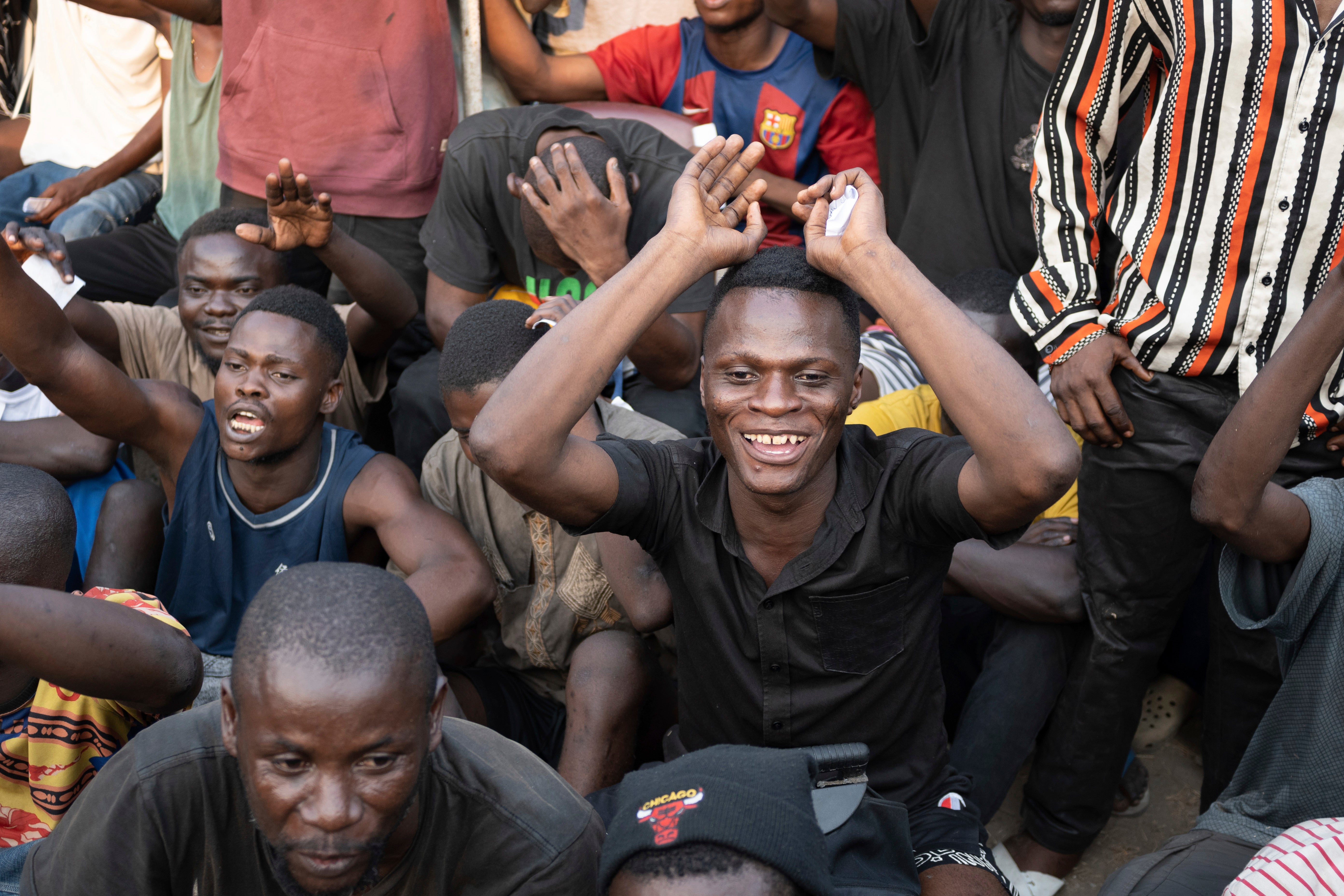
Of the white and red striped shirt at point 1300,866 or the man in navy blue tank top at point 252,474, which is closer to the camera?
the white and red striped shirt at point 1300,866

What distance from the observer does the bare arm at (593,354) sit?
2078 millimetres

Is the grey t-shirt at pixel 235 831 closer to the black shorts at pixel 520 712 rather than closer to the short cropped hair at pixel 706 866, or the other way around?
the short cropped hair at pixel 706 866

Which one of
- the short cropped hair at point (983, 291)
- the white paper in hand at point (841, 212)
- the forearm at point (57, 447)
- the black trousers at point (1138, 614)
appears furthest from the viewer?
the short cropped hair at point (983, 291)

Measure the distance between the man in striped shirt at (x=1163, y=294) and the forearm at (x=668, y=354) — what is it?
43.0 inches

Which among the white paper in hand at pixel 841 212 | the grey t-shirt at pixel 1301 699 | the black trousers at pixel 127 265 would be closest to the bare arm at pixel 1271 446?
the grey t-shirt at pixel 1301 699

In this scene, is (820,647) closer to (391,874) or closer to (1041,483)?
(1041,483)

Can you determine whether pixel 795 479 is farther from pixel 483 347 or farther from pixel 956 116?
pixel 956 116

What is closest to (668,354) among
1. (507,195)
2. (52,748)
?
(507,195)

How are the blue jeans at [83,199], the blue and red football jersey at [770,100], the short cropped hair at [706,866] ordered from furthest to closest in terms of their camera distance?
the blue jeans at [83,199], the blue and red football jersey at [770,100], the short cropped hair at [706,866]

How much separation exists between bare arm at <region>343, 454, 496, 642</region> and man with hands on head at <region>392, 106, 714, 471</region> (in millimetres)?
718

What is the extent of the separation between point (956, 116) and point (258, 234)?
2.39 metres

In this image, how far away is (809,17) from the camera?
4.09 meters

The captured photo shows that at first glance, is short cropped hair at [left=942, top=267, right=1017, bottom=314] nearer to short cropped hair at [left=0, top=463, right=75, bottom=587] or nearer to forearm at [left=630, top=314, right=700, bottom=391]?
forearm at [left=630, top=314, right=700, bottom=391]

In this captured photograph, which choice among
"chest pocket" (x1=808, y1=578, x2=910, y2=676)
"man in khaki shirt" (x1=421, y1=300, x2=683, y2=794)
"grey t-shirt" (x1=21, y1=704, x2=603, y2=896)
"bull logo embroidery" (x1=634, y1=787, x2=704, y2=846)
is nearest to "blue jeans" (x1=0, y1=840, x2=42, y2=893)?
"grey t-shirt" (x1=21, y1=704, x2=603, y2=896)
